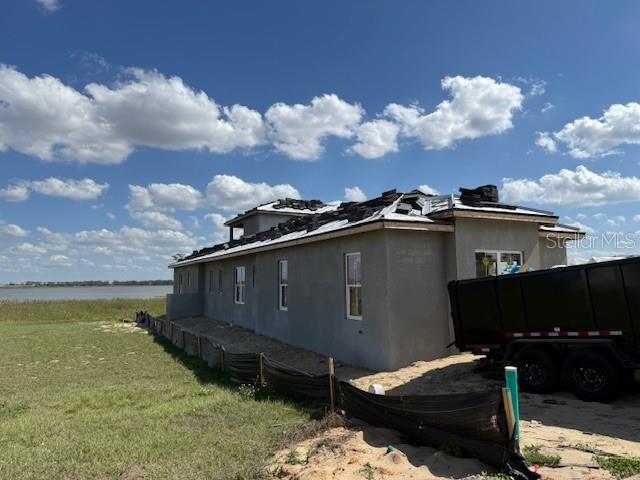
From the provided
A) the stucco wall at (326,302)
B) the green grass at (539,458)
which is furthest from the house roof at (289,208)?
the green grass at (539,458)

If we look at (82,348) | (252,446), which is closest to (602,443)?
(252,446)

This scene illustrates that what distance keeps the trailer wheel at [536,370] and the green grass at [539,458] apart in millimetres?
3176

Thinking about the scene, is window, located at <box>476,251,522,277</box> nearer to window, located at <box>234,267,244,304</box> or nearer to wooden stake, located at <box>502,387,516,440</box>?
wooden stake, located at <box>502,387,516,440</box>

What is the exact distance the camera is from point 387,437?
20.4 feet

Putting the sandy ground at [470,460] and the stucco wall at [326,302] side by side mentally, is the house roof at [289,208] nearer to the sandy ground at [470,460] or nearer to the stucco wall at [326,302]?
the stucco wall at [326,302]

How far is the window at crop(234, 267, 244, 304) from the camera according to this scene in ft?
71.4

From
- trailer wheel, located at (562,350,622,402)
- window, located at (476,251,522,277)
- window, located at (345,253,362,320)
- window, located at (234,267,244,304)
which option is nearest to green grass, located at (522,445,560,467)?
trailer wheel, located at (562,350,622,402)

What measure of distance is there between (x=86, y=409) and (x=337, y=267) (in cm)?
640

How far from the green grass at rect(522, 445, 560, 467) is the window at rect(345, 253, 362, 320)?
6554mm

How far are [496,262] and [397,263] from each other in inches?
116

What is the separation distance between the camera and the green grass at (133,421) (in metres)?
5.98

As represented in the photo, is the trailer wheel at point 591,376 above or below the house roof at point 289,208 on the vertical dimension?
below

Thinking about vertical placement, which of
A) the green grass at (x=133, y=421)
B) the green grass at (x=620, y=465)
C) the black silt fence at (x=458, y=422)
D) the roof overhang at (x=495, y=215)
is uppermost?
the roof overhang at (x=495, y=215)

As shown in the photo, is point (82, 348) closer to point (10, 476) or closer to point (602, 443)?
point (10, 476)
